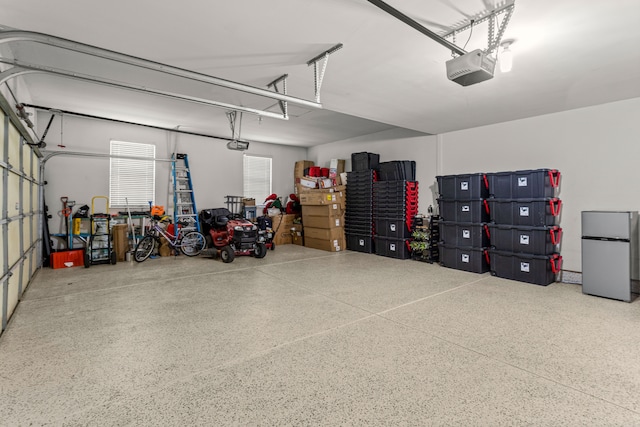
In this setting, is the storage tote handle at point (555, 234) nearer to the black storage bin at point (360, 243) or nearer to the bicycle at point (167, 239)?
the black storage bin at point (360, 243)

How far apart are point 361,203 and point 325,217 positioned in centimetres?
88

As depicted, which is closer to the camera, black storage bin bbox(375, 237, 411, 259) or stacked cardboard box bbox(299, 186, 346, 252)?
black storage bin bbox(375, 237, 411, 259)

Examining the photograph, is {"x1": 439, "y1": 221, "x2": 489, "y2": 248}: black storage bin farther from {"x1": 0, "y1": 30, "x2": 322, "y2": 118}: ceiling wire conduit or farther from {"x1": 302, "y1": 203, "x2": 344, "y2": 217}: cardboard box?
{"x1": 0, "y1": 30, "x2": 322, "y2": 118}: ceiling wire conduit

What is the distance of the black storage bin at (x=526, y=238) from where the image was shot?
4.32 m

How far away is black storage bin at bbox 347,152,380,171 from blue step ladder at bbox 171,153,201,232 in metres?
3.80

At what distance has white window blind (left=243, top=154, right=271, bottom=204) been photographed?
27.2 feet

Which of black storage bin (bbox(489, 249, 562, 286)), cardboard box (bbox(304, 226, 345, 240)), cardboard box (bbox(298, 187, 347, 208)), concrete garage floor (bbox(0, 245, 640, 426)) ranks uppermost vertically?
cardboard box (bbox(298, 187, 347, 208))

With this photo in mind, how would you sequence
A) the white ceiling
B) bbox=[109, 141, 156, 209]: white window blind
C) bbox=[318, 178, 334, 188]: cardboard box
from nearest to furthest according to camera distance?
the white ceiling → bbox=[109, 141, 156, 209]: white window blind → bbox=[318, 178, 334, 188]: cardboard box

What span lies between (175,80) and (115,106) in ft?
6.99

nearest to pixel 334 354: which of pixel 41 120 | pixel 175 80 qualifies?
pixel 175 80

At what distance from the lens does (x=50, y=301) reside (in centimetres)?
346

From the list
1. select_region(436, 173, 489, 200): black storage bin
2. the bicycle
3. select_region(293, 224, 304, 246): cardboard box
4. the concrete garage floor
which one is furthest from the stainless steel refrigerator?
the bicycle

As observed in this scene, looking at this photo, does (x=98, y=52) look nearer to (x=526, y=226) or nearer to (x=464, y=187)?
(x=464, y=187)

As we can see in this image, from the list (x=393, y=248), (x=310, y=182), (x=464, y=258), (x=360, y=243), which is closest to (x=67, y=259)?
(x=310, y=182)
